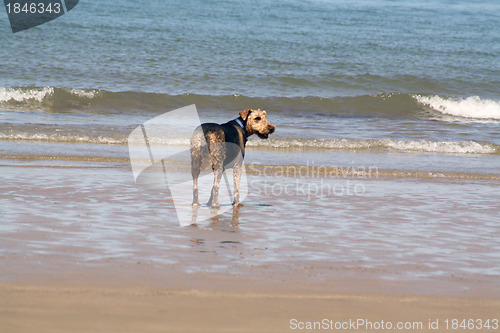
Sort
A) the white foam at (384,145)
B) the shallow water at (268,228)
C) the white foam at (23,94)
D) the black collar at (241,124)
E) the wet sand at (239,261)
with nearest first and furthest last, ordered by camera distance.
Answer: the wet sand at (239,261) → the shallow water at (268,228) → the black collar at (241,124) → the white foam at (384,145) → the white foam at (23,94)

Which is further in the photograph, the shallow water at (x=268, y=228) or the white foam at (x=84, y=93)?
the white foam at (x=84, y=93)

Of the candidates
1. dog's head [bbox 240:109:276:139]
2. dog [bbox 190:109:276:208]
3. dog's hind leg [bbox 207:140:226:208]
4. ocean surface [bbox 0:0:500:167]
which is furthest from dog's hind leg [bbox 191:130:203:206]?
ocean surface [bbox 0:0:500:167]

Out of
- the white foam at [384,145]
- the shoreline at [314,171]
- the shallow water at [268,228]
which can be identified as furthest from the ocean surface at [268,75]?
the shallow water at [268,228]

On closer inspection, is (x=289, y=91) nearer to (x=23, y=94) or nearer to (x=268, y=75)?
(x=268, y=75)

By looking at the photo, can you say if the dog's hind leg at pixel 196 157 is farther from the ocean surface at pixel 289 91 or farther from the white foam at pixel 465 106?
the white foam at pixel 465 106

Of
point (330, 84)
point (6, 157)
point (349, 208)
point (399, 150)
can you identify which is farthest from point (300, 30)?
point (349, 208)

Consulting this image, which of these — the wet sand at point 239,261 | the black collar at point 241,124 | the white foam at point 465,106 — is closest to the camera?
the wet sand at point 239,261

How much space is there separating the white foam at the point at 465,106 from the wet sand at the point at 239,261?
13.6 m

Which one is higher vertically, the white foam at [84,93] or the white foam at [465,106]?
the white foam at [84,93]

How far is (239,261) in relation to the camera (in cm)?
522

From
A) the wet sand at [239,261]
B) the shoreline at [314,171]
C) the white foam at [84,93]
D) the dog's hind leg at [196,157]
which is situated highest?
the white foam at [84,93]

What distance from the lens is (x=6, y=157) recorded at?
10992mm

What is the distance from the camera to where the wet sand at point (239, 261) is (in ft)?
13.2

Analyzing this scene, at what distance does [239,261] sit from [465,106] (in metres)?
18.6
